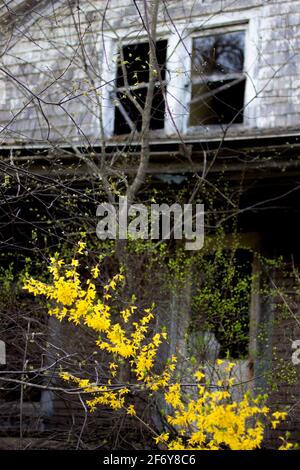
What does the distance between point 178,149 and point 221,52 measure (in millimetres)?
2245

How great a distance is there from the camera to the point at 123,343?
4.92 meters

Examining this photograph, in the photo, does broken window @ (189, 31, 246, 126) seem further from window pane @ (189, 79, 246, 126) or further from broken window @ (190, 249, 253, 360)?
broken window @ (190, 249, 253, 360)

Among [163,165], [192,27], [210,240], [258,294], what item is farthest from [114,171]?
[192,27]

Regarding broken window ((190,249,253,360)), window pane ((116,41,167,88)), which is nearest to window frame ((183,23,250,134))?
window pane ((116,41,167,88))

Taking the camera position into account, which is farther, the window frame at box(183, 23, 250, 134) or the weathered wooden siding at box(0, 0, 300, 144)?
the window frame at box(183, 23, 250, 134)

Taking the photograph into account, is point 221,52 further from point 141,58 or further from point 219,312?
point 219,312

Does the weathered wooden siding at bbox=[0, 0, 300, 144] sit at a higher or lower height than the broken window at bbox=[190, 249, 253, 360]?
higher

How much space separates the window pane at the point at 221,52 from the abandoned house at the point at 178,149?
19mm

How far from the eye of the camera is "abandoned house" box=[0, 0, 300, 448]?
24.5ft

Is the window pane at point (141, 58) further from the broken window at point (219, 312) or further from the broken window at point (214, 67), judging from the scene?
the broken window at point (219, 312)

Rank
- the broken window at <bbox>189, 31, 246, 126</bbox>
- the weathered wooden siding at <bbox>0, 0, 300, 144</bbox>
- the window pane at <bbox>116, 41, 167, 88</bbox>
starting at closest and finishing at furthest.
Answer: the weathered wooden siding at <bbox>0, 0, 300, 144</bbox>, the broken window at <bbox>189, 31, 246, 126</bbox>, the window pane at <bbox>116, 41, 167, 88</bbox>

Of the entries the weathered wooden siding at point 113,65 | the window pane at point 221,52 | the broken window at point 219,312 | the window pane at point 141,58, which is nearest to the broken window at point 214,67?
the window pane at point 221,52

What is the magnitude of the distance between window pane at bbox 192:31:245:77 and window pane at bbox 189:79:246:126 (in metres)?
0.21
